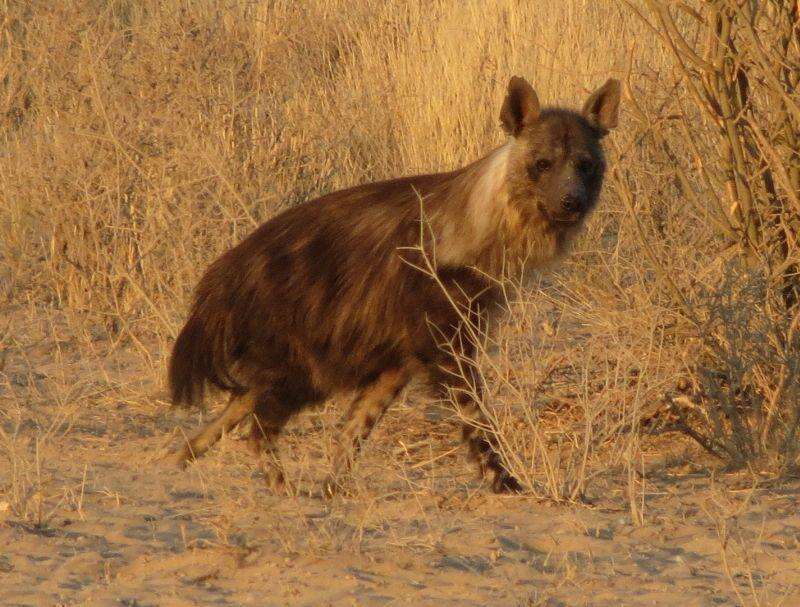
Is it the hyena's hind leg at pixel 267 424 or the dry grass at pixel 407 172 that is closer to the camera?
the dry grass at pixel 407 172

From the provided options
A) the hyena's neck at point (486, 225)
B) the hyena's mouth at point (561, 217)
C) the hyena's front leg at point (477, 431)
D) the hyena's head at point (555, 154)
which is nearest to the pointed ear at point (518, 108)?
the hyena's head at point (555, 154)

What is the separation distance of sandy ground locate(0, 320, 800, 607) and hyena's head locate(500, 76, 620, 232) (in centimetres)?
98

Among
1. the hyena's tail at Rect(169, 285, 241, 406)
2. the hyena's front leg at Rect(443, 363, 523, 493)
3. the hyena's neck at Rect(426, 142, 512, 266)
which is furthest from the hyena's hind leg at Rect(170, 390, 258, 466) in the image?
the hyena's neck at Rect(426, 142, 512, 266)

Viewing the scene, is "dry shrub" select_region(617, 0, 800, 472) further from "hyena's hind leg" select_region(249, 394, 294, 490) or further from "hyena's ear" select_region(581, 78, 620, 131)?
"hyena's hind leg" select_region(249, 394, 294, 490)

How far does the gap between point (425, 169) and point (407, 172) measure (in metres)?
0.11

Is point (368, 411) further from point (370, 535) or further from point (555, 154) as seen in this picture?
point (555, 154)

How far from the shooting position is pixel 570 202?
4820 millimetres

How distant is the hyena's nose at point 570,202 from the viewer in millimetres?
4816

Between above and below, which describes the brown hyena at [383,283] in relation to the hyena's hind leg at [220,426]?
above

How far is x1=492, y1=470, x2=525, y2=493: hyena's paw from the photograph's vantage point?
4.69m

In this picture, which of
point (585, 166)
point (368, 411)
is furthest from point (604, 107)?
point (368, 411)

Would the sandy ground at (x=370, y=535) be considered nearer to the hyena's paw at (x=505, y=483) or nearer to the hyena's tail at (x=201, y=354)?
the hyena's paw at (x=505, y=483)

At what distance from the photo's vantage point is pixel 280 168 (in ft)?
22.0

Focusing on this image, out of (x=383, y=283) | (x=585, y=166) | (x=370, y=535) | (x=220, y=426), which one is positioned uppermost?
(x=585, y=166)
